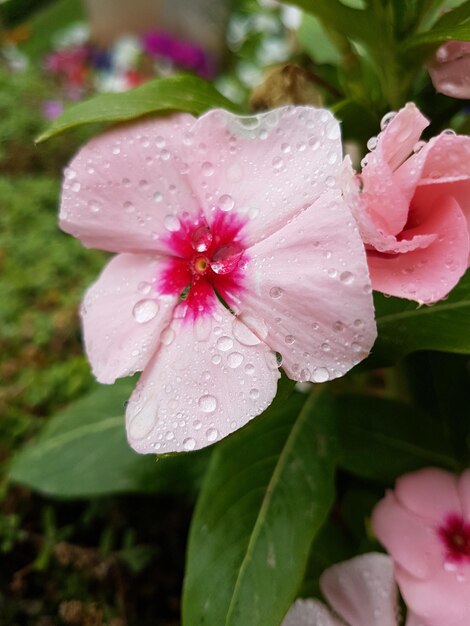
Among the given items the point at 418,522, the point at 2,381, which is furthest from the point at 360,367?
the point at 2,381

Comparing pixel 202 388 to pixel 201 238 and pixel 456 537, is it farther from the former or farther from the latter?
pixel 456 537

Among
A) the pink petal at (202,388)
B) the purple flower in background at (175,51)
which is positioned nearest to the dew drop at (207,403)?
the pink petal at (202,388)

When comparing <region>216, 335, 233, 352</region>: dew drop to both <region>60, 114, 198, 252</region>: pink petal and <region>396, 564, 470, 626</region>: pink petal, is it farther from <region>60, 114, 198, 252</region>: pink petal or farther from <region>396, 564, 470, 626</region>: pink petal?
<region>396, 564, 470, 626</region>: pink petal

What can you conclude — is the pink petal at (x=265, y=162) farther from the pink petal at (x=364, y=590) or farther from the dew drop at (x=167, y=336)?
the pink petal at (x=364, y=590)

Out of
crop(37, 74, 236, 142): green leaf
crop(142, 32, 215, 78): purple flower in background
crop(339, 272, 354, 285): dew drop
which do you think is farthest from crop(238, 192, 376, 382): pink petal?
crop(142, 32, 215, 78): purple flower in background

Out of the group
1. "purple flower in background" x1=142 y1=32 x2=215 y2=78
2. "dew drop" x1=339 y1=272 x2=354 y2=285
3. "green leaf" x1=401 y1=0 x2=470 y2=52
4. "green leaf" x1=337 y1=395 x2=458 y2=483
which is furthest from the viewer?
"purple flower in background" x1=142 y1=32 x2=215 y2=78

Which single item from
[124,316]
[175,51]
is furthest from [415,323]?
[175,51]

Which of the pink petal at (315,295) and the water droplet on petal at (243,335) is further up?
the pink petal at (315,295)
